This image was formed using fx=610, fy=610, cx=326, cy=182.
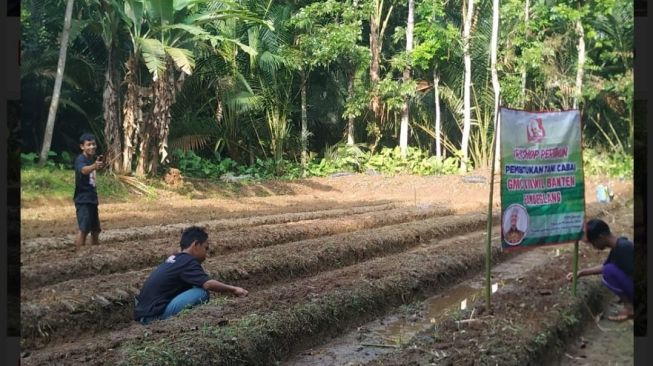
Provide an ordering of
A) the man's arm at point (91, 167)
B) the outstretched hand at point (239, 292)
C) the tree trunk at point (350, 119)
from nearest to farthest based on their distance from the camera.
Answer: the outstretched hand at point (239, 292) → the man's arm at point (91, 167) → the tree trunk at point (350, 119)

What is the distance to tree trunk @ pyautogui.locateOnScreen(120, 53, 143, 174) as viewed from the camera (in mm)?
7293

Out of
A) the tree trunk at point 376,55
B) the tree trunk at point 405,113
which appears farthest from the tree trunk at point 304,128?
the tree trunk at point 405,113

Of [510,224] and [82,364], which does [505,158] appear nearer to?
[510,224]

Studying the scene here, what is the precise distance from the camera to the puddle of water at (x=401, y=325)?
4.07 meters

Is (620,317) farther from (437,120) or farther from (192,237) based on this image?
(437,120)

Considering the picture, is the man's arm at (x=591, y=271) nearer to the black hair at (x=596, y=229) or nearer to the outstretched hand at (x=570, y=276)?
the outstretched hand at (x=570, y=276)

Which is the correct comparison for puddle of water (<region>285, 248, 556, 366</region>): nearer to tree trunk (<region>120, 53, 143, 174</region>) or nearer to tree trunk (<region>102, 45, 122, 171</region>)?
tree trunk (<region>102, 45, 122, 171</region>)

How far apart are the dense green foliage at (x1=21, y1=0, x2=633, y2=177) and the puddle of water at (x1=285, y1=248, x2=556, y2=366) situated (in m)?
1.14

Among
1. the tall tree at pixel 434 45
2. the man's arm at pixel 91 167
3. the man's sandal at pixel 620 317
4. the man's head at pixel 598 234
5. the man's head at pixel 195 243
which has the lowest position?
the man's sandal at pixel 620 317

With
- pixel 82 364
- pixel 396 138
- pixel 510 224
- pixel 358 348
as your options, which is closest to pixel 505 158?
pixel 510 224

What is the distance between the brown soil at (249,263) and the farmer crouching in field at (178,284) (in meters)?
0.15

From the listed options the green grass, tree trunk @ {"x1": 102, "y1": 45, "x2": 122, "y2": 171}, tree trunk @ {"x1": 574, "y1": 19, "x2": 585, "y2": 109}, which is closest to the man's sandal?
tree trunk @ {"x1": 574, "y1": 19, "x2": 585, "y2": 109}

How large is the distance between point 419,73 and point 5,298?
5766 mm

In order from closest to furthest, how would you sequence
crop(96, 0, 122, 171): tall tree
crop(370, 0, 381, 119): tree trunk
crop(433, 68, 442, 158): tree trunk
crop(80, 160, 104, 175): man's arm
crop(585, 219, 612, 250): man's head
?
crop(585, 219, 612, 250): man's head, crop(80, 160, 104, 175): man's arm, crop(96, 0, 122, 171): tall tree, crop(370, 0, 381, 119): tree trunk, crop(433, 68, 442, 158): tree trunk
